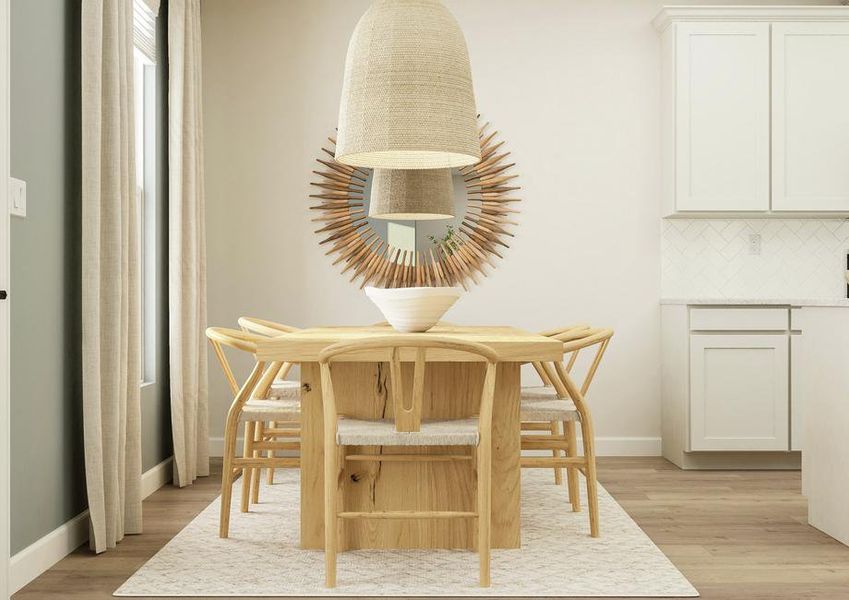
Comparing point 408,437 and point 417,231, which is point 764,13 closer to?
point 417,231

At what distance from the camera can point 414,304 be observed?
312 cm

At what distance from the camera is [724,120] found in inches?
182

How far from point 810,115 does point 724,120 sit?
0.46 meters

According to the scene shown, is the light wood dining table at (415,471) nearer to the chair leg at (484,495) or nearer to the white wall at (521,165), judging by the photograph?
the chair leg at (484,495)

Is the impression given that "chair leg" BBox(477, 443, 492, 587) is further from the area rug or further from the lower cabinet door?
the lower cabinet door

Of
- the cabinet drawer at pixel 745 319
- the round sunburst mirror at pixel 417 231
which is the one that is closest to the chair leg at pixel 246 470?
the round sunburst mirror at pixel 417 231

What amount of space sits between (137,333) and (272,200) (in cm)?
174

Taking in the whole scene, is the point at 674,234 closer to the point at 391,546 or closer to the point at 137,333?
the point at 391,546

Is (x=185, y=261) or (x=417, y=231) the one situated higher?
(x=417, y=231)

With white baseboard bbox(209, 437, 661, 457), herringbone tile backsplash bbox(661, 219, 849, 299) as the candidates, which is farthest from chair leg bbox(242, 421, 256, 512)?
herringbone tile backsplash bbox(661, 219, 849, 299)

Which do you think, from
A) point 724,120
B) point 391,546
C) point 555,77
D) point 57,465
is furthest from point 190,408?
point 724,120

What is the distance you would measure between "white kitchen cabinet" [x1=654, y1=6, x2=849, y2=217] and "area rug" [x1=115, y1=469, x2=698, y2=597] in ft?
7.07

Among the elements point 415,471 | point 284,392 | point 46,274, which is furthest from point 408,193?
point 46,274

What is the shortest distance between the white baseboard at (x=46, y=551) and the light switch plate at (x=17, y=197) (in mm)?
1042
